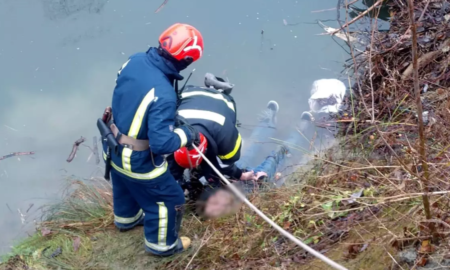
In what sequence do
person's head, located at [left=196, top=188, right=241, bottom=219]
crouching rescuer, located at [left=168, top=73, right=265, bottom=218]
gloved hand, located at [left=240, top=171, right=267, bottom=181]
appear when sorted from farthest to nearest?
gloved hand, located at [left=240, top=171, right=267, bottom=181], person's head, located at [left=196, top=188, right=241, bottom=219], crouching rescuer, located at [left=168, top=73, right=265, bottom=218]

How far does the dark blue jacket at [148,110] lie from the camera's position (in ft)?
9.02

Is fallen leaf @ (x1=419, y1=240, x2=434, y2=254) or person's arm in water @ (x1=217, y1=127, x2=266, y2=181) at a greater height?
fallen leaf @ (x1=419, y1=240, x2=434, y2=254)

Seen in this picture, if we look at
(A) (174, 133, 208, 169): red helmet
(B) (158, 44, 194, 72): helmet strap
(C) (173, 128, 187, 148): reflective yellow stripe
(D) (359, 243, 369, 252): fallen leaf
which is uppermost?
(B) (158, 44, 194, 72): helmet strap

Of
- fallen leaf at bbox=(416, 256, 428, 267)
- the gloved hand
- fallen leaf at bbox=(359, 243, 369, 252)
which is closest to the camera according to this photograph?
fallen leaf at bbox=(416, 256, 428, 267)

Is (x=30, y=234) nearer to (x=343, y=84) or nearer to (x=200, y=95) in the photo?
(x=200, y=95)

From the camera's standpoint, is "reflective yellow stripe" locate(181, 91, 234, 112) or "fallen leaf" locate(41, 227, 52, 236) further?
"fallen leaf" locate(41, 227, 52, 236)

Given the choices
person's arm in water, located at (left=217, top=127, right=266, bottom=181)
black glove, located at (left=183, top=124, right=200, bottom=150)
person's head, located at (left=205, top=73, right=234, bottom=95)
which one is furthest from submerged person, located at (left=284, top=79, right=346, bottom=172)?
black glove, located at (left=183, top=124, right=200, bottom=150)

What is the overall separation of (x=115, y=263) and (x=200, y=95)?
4.81 feet

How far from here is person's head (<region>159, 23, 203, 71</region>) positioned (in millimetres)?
2820

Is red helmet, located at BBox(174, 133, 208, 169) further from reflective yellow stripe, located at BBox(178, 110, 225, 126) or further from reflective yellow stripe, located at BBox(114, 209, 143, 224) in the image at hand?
reflective yellow stripe, located at BBox(114, 209, 143, 224)

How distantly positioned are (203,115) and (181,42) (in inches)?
27.2

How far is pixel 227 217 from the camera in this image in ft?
12.2

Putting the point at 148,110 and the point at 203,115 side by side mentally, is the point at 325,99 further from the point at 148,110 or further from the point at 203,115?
the point at 148,110

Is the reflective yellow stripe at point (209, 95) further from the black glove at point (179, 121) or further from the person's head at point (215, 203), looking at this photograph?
the person's head at point (215, 203)
